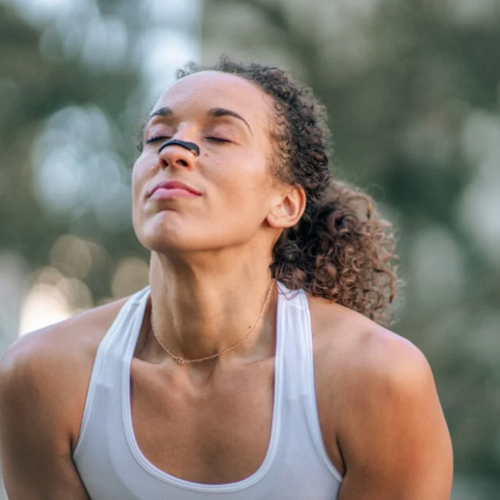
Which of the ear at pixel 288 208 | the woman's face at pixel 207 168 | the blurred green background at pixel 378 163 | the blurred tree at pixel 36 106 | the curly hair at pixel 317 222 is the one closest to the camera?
the woman's face at pixel 207 168

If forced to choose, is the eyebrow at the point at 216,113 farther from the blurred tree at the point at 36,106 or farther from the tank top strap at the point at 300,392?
the blurred tree at the point at 36,106

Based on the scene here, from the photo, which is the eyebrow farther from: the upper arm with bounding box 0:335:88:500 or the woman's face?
the upper arm with bounding box 0:335:88:500

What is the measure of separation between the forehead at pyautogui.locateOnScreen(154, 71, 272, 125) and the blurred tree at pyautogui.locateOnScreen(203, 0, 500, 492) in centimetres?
666

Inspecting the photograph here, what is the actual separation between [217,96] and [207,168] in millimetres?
326

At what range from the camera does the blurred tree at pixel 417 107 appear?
10.2 m

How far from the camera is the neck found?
3.34 m

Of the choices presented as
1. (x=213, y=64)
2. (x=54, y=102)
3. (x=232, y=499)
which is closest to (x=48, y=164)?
(x=54, y=102)

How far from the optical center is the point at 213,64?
12.7ft

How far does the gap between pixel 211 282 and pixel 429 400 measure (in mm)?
797

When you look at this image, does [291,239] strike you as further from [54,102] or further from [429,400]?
[54,102]

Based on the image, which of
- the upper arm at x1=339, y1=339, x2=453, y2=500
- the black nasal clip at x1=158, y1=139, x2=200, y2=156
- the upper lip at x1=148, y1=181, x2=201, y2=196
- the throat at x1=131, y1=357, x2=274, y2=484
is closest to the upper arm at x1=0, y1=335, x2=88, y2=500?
the throat at x1=131, y1=357, x2=274, y2=484

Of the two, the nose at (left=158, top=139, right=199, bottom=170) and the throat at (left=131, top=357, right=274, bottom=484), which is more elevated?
the nose at (left=158, top=139, right=199, bottom=170)

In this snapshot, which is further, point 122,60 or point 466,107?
point 122,60

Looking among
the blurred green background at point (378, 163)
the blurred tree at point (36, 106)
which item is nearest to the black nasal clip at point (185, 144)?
the blurred green background at point (378, 163)
